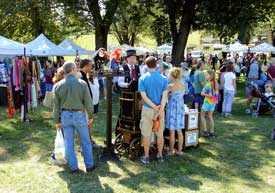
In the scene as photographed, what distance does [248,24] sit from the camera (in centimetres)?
1845

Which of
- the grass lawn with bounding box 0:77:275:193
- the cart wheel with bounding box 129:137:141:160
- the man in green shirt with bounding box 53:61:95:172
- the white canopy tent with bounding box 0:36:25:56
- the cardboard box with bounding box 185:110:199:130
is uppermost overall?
the white canopy tent with bounding box 0:36:25:56

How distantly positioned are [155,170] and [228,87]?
538 cm

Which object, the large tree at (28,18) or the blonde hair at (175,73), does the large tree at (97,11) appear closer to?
the large tree at (28,18)

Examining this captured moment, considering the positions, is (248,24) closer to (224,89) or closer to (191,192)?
(224,89)

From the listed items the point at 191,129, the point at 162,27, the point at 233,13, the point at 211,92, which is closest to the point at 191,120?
the point at 191,129

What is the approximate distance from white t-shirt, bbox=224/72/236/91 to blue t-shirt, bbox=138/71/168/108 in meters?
5.00

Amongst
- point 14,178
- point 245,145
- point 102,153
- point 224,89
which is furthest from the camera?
point 224,89

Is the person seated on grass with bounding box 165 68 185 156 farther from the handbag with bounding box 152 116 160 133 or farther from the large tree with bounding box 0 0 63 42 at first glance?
the large tree with bounding box 0 0 63 42

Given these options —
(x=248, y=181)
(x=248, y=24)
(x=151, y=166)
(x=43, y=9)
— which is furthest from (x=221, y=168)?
(x=43, y=9)

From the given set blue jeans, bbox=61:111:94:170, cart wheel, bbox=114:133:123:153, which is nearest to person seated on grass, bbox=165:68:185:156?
cart wheel, bbox=114:133:123:153

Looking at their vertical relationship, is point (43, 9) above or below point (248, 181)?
above

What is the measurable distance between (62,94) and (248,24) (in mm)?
15172

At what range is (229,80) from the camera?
10281 mm

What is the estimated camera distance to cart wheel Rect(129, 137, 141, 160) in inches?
243
